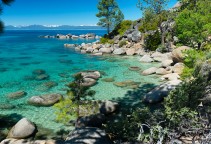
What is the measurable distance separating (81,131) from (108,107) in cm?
525

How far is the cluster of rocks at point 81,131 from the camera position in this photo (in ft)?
32.6

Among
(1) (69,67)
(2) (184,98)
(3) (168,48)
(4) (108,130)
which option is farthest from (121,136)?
(3) (168,48)

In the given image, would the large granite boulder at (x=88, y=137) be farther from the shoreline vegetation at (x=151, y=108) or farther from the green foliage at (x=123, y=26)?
the green foliage at (x=123, y=26)

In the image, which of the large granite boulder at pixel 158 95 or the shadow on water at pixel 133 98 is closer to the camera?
the large granite boulder at pixel 158 95

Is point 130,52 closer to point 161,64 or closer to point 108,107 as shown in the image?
point 161,64

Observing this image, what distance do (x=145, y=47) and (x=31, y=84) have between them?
27102mm

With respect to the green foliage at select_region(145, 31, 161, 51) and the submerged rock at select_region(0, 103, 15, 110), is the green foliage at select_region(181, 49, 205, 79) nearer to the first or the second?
the submerged rock at select_region(0, 103, 15, 110)

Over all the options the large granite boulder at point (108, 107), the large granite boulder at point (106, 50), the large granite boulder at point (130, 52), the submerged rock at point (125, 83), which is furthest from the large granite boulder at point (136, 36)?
the large granite boulder at point (108, 107)

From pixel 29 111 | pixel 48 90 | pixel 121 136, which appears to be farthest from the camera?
pixel 48 90

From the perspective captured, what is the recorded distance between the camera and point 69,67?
32812mm

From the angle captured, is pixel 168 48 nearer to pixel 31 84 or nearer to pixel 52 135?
pixel 31 84

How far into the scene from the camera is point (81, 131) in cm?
1052

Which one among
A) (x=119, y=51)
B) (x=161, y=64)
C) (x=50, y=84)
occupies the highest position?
(x=119, y=51)

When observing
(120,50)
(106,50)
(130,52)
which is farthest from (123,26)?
(130,52)
